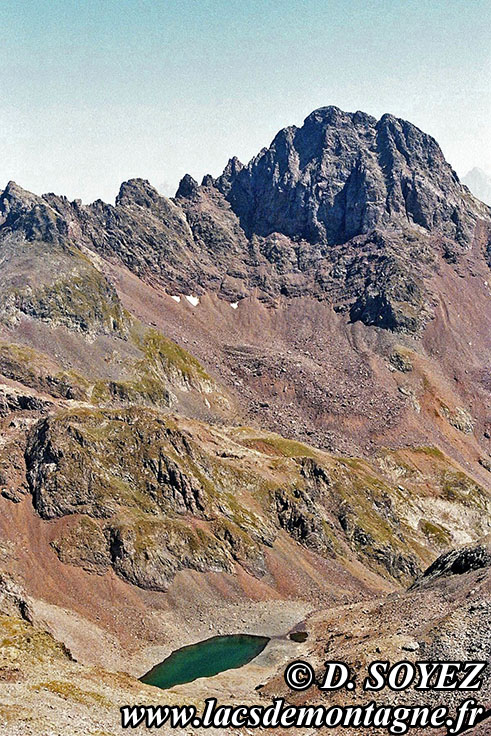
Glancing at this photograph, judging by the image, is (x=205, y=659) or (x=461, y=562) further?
(x=205, y=659)

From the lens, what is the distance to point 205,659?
118m

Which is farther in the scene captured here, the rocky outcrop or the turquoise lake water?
the turquoise lake water

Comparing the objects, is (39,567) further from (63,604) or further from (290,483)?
(290,483)

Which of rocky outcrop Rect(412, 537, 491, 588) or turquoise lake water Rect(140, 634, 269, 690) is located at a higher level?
rocky outcrop Rect(412, 537, 491, 588)

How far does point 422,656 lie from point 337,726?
14.8 metres

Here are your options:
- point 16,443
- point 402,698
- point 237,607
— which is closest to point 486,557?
point 402,698

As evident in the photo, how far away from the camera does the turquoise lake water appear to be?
109 meters

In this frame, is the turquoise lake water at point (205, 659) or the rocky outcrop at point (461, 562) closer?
the rocky outcrop at point (461, 562)

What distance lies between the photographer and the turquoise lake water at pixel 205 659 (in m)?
109

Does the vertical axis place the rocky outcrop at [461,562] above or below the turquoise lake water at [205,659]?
above

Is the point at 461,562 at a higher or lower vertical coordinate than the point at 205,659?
higher

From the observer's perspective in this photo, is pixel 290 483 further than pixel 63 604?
Yes

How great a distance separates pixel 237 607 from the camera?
140750 millimetres

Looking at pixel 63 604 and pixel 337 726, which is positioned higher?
pixel 337 726
